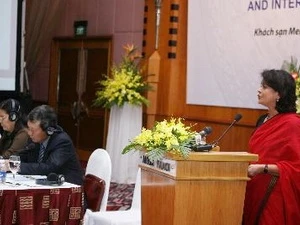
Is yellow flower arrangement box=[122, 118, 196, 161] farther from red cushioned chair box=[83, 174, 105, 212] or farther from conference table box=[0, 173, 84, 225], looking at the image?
red cushioned chair box=[83, 174, 105, 212]

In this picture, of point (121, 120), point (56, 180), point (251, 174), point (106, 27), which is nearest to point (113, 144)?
point (121, 120)

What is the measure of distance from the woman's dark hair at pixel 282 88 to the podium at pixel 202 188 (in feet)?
1.63

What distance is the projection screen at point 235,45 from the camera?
722cm

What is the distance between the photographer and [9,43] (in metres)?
9.00

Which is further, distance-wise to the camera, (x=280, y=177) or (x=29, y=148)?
(x=29, y=148)

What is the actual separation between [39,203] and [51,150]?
68 cm

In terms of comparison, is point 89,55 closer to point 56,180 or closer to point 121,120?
point 121,120

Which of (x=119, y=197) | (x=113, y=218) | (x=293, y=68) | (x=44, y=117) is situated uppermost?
(x=293, y=68)

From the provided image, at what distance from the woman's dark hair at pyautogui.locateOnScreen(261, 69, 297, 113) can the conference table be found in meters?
1.33

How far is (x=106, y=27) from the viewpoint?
10.4m

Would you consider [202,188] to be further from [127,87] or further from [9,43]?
[9,43]

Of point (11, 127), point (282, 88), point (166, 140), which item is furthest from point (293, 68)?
point (166, 140)

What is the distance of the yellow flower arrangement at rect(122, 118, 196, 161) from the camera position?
3248 mm

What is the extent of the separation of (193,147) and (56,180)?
1.21 metres
